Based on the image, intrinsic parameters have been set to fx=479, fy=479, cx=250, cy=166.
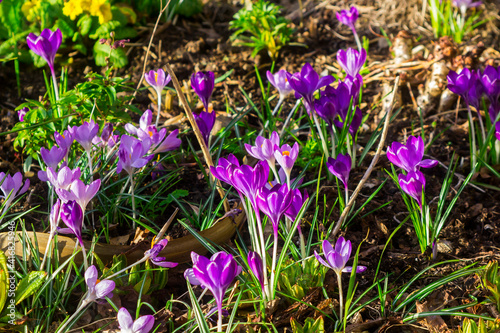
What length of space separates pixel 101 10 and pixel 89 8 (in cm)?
8

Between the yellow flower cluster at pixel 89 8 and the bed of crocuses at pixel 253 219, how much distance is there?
0.86m

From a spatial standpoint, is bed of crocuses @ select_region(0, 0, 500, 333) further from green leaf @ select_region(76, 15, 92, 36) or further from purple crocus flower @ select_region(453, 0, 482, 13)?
green leaf @ select_region(76, 15, 92, 36)

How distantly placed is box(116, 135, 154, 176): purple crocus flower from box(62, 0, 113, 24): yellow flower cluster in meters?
1.83

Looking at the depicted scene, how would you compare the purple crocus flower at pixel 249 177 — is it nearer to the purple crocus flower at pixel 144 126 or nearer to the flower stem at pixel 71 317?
the flower stem at pixel 71 317

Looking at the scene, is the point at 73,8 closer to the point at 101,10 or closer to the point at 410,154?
the point at 101,10

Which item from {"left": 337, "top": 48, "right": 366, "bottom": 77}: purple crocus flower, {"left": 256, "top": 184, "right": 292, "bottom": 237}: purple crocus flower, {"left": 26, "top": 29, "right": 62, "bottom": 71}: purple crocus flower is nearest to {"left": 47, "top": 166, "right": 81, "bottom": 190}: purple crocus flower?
{"left": 256, "top": 184, "right": 292, "bottom": 237}: purple crocus flower

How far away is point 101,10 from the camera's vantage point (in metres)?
3.23

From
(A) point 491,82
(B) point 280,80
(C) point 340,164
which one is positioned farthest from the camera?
(B) point 280,80

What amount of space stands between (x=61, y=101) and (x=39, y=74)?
5.11 feet

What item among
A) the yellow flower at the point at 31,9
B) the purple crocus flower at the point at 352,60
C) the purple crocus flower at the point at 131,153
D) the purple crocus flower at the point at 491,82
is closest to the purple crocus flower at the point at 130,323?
the purple crocus flower at the point at 131,153

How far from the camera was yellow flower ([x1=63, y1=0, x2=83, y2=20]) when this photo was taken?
3148mm

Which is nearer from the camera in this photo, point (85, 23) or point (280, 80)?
point (280, 80)

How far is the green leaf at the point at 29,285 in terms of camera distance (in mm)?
1501

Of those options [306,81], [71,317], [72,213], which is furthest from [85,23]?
[71,317]
